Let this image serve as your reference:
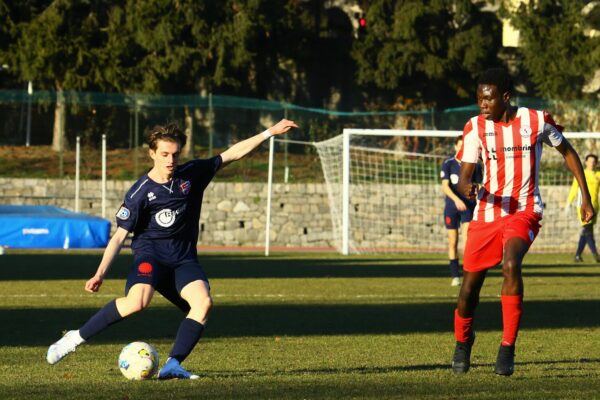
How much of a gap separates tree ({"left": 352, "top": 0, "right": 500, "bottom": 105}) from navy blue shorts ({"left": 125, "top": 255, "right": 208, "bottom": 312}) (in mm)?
32326

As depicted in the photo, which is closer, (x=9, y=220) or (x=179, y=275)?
(x=179, y=275)

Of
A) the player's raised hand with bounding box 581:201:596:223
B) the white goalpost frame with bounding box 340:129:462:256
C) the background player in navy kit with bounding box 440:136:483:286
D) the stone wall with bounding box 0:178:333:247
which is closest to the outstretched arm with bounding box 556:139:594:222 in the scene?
the player's raised hand with bounding box 581:201:596:223

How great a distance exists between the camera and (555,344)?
10.9 metres

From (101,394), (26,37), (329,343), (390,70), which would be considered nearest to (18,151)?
(26,37)

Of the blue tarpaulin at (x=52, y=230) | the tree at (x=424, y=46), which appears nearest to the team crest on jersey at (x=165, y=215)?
the blue tarpaulin at (x=52, y=230)

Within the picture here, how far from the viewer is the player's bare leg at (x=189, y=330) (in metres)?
8.32

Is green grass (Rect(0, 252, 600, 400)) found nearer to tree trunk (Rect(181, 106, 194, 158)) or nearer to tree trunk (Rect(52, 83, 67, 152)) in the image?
tree trunk (Rect(181, 106, 194, 158))

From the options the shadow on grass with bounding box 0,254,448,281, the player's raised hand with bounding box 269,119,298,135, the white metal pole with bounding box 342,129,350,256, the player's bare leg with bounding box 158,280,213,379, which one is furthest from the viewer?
the white metal pole with bounding box 342,129,350,256

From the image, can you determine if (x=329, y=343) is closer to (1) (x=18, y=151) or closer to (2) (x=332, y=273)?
(2) (x=332, y=273)

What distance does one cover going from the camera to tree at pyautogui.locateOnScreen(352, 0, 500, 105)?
40688mm

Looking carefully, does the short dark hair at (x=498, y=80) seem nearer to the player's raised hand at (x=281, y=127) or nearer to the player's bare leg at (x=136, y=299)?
the player's raised hand at (x=281, y=127)

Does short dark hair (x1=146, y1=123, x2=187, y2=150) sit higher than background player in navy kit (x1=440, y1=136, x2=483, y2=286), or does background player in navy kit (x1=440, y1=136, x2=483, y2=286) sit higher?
short dark hair (x1=146, y1=123, x2=187, y2=150)

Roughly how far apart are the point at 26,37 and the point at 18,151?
5.35m

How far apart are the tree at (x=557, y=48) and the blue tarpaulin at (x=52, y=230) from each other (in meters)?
16.9
